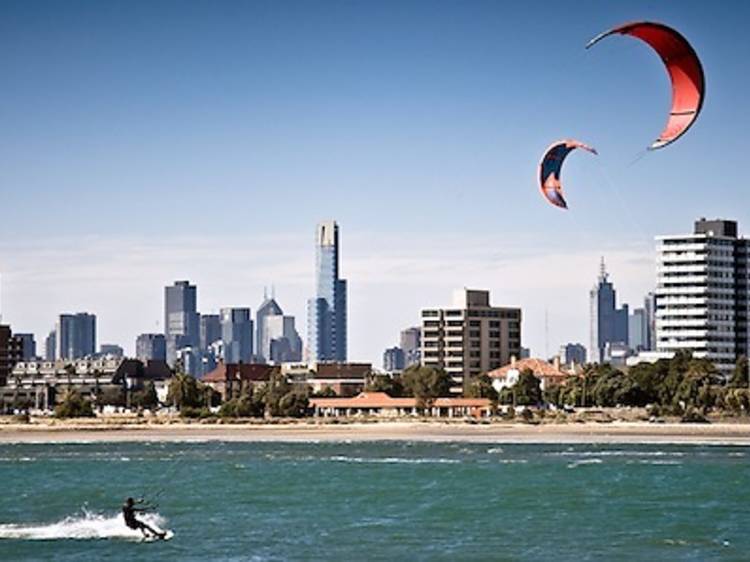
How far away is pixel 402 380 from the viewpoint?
144375mm

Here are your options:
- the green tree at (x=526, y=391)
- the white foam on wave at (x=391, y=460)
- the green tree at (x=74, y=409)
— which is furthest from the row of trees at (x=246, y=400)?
the white foam on wave at (x=391, y=460)

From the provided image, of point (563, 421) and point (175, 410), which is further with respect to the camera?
point (175, 410)

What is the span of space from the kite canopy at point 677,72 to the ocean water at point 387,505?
9.29 meters

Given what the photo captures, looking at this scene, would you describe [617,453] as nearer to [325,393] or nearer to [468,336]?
[325,393]

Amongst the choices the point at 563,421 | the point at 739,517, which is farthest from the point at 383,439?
the point at 739,517

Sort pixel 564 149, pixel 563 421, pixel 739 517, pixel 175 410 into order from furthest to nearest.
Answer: pixel 175 410, pixel 563 421, pixel 739 517, pixel 564 149

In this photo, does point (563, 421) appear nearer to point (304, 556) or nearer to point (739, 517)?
point (739, 517)

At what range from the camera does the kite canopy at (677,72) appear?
30.8m

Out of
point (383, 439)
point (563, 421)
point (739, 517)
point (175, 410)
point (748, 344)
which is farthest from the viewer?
point (748, 344)

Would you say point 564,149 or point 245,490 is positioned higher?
point 564,149

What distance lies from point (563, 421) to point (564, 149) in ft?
247

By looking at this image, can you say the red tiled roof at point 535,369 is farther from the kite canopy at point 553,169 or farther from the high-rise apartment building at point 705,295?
the kite canopy at point 553,169

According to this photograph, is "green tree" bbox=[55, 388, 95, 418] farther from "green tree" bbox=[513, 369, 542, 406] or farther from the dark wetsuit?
the dark wetsuit

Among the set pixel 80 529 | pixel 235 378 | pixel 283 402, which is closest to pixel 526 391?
pixel 283 402
